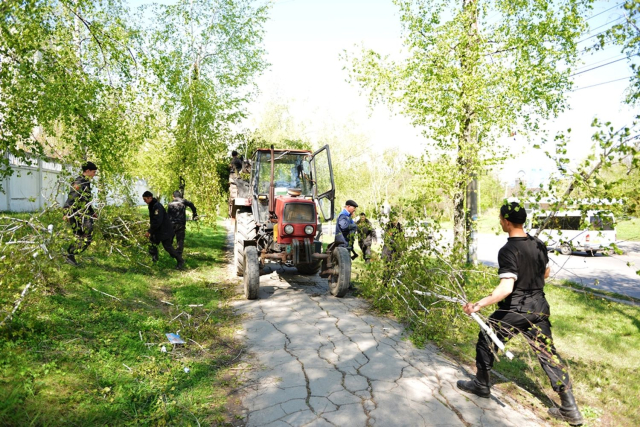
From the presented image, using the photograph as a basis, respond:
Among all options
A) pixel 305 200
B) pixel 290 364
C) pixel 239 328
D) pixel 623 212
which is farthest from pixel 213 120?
pixel 623 212

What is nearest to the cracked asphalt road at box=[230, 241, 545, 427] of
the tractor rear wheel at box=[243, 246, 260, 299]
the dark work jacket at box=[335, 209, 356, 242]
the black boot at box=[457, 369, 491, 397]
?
the black boot at box=[457, 369, 491, 397]

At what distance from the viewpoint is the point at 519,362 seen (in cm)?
530

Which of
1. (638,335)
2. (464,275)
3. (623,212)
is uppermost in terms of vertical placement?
(623,212)

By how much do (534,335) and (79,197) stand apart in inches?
238

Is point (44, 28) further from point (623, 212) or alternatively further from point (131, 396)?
point (623, 212)

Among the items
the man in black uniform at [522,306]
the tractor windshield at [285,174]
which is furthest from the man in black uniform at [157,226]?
the man in black uniform at [522,306]

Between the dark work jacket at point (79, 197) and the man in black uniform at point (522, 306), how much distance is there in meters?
5.40

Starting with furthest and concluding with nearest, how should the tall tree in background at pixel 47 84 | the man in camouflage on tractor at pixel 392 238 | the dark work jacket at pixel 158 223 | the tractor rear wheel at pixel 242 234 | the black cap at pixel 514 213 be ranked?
the dark work jacket at pixel 158 223 < the tractor rear wheel at pixel 242 234 < the man in camouflage on tractor at pixel 392 238 < the tall tree in background at pixel 47 84 < the black cap at pixel 514 213

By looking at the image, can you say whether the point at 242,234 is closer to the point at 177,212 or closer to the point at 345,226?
the point at 345,226

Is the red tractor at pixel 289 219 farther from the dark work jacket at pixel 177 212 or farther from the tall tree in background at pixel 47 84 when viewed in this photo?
the tall tree in background at pixel 47 84

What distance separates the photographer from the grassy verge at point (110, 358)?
3.31 m

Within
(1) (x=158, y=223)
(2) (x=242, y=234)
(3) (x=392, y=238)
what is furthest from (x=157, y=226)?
(3) (x=392, y=238)

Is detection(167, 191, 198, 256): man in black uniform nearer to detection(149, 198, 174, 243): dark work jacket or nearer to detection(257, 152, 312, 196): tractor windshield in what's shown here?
detection(149, 198, 174, 243): dark work jacket

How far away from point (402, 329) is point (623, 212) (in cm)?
312
